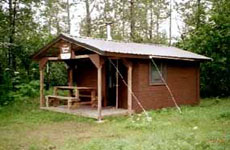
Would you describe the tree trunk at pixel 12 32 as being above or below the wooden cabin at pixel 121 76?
above

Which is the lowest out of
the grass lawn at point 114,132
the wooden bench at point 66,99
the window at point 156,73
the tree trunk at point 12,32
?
the grass lawn at point 114,132

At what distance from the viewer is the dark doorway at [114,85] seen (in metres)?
11.3

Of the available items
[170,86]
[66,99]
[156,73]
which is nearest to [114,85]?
[156,73]

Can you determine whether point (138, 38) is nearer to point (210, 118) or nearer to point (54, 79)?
point (54, 79)

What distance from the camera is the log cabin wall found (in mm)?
10898

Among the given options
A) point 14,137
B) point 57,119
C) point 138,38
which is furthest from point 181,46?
point 14,137

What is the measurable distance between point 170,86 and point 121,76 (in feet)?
7.31

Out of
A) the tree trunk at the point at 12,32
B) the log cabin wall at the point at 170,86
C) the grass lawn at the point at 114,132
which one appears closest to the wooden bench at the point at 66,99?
the grass lawn at the point at 114,132

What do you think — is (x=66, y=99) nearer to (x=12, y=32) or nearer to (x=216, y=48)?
(x=12, y=32)

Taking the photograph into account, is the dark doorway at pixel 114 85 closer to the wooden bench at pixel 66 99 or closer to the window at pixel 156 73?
the window at pixel 156 73

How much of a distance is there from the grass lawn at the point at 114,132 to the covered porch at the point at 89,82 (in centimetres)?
79

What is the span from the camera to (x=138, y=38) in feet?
77.0

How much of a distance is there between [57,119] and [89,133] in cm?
238

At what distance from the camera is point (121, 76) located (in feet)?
36.9
